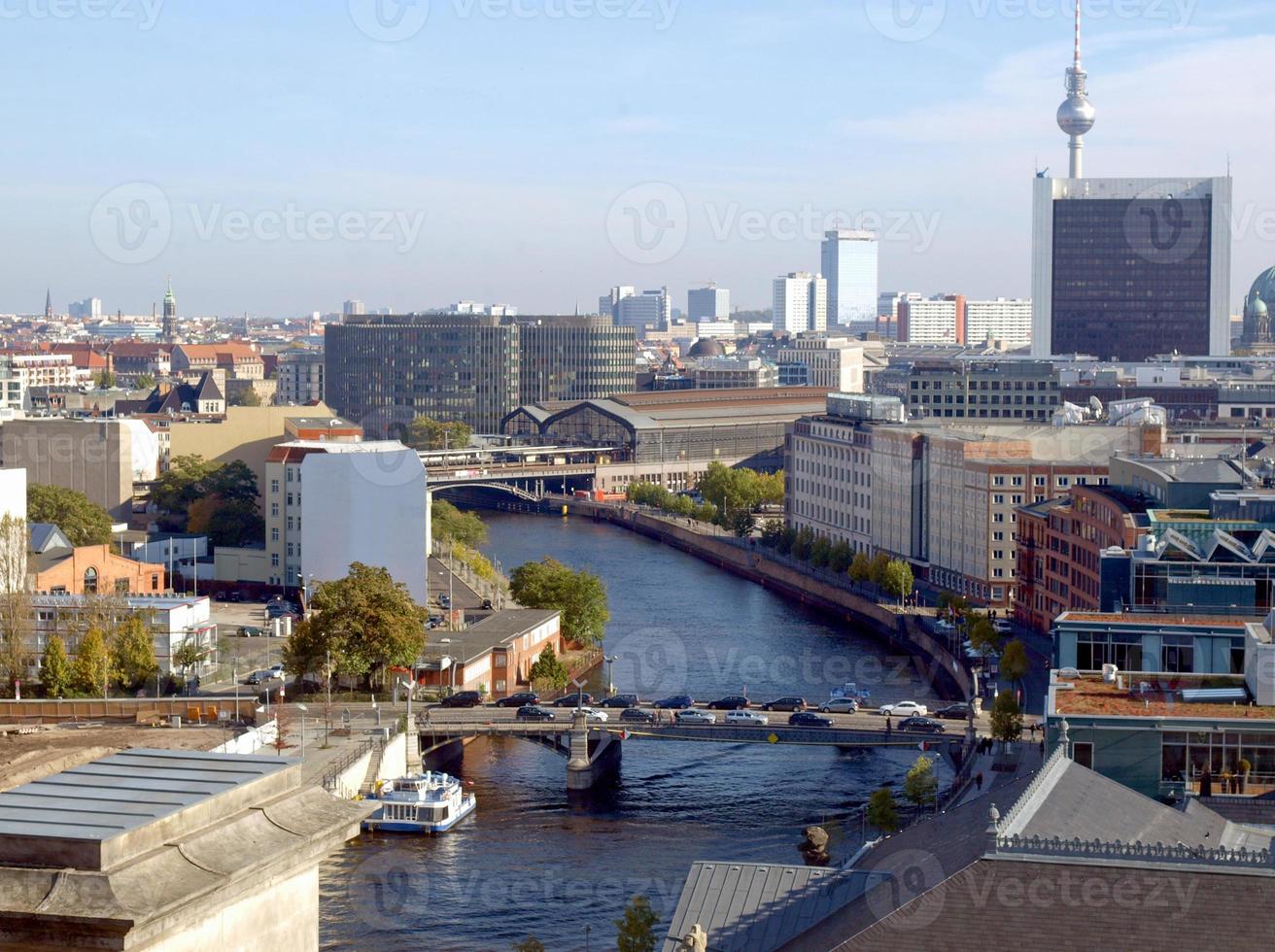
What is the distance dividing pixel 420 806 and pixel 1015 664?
24.6 feet

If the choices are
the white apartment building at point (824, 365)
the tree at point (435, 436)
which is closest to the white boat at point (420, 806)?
the tree at point (435, 436)

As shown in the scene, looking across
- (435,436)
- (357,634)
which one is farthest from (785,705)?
(435,436)

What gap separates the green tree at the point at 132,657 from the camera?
63.8 feet

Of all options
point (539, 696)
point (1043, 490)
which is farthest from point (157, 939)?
point (1043, 490)

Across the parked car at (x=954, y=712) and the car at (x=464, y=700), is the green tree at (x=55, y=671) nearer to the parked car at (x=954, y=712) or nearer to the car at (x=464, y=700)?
the car at (x=464, y=700)

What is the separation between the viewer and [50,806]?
2098 millimetres

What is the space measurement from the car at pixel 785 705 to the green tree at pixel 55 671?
22.4 ft

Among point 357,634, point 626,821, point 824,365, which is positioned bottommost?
point 626,821

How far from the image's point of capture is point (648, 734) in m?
17.1

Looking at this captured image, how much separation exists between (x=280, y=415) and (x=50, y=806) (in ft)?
108

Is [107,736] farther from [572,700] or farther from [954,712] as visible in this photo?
[954,712]

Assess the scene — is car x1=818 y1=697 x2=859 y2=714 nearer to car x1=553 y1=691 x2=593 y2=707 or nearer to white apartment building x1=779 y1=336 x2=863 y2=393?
car x1=553 y1=691 x2=593 y2=707

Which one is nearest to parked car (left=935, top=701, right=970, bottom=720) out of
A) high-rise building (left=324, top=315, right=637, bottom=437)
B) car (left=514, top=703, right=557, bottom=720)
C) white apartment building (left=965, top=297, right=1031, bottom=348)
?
car (left=514, top=703, right=557, bottom=720)

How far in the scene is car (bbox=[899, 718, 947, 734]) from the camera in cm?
1709
